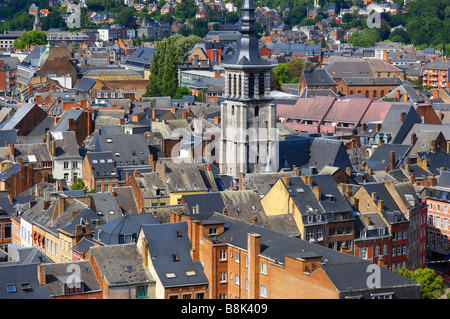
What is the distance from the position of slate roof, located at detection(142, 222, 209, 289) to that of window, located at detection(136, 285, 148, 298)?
1.03 meters

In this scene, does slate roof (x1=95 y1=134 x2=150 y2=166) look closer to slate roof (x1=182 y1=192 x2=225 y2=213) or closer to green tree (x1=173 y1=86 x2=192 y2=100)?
slate roof (x1=182 y1=192 x2=225 y2=213)

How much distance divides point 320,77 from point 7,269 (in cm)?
11657

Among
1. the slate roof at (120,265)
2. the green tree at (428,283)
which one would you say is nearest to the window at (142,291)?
the slate roof at (120,265)

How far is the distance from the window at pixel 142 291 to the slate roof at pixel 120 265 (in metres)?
0.30

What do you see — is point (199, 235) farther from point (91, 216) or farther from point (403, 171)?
point (403, 171)

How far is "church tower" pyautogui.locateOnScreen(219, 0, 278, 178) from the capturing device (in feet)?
300

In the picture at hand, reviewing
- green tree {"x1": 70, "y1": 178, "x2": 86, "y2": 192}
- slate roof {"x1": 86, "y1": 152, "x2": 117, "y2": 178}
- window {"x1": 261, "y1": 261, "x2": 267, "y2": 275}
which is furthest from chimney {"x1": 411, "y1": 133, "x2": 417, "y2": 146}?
window {"x1": 261, "y1": 261, "x2": 267, "y2": 275}

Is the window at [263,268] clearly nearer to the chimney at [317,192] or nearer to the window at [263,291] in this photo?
the window at [263,291]

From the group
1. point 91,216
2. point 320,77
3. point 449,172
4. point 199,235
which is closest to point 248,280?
point 199,235

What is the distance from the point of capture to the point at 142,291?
57.3 m

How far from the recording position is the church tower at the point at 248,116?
9138 centimetres

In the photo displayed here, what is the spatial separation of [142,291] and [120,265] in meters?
1.90

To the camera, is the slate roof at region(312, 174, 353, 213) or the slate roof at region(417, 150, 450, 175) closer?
the slate roof at region(312, 174, 353, 213)

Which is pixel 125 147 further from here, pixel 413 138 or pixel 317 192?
pixel 317 192
